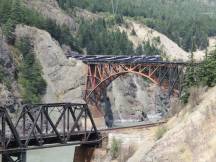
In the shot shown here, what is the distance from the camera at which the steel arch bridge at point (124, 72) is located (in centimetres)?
9594

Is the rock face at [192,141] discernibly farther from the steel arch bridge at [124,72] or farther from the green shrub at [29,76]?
the green shrub at [29,76]

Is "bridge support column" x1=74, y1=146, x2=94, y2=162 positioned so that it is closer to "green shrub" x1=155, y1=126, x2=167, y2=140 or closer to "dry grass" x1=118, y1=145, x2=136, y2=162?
"dry grass" x1=118, y1=145, x2=136, y2=162

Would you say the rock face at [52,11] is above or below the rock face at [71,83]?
above

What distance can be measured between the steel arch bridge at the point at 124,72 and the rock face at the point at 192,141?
5238 cm

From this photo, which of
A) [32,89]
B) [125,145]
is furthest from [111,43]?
[125,145]

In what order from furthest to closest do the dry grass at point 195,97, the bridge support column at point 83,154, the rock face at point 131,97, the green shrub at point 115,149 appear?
the rock face at point 131,97 < the bridge support column at point 83,154 < the green shrub at point 115,149 < the dry grass at point 195,97

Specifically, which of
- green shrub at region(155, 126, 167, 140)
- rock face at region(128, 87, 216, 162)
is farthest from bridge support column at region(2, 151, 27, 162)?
green shrub at region(155, 126, 167, 140)

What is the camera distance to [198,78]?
48.0 meters

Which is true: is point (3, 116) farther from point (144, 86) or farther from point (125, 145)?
point (144, 86)

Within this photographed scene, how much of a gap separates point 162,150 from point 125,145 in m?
9.52

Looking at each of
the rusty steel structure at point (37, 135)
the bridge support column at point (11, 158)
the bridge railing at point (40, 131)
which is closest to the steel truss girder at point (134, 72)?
the rusty steel structure at point (37, 135)

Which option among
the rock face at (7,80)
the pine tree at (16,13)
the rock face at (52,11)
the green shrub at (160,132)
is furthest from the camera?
the rock face at (52,11)

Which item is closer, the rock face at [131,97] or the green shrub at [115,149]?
the green shrub at [115,149]

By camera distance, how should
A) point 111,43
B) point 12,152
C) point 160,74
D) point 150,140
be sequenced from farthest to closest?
point 111,43 < point 160,74 < point 150,140 < point 12,152
